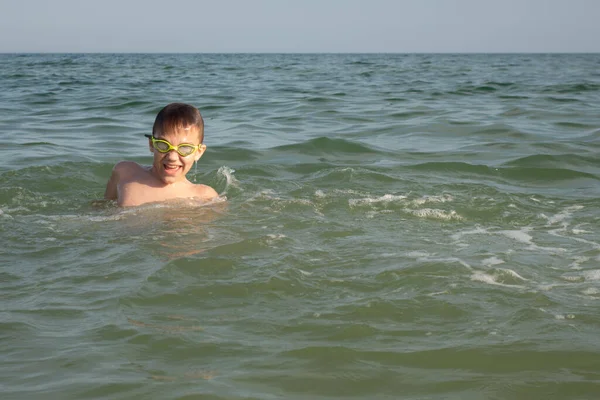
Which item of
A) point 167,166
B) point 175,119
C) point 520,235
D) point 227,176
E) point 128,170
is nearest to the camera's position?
point 520,235

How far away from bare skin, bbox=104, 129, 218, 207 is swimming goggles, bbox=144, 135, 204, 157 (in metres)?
0.03

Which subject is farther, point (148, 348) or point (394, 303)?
point (394, 303)

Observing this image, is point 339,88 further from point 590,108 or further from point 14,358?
point 14,358

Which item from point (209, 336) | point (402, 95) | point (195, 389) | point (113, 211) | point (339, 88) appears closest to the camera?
point (195, 389)

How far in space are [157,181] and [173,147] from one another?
47 cm

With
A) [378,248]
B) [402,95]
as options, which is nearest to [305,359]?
[378,248]

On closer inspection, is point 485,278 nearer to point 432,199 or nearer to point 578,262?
point 578,262

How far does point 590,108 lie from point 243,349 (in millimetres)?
11917

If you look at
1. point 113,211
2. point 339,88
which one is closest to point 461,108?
point 339,88

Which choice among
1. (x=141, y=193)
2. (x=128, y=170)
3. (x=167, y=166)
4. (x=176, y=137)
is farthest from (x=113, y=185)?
(x=176, y=137)

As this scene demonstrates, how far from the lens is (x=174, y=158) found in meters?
5.28

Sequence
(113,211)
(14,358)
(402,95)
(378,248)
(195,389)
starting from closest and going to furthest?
1. (195,389)
2. (14,358)
3. (378,248)
4. (113,211)
5. (402,95)

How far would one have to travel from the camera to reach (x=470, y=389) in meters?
2.68

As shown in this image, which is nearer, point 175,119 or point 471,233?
point 471,233
